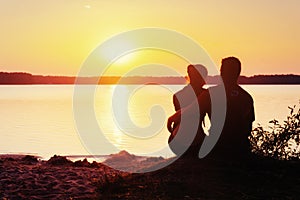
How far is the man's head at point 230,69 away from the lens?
1123 cm

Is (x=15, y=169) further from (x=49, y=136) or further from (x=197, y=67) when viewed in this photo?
(x=49, y=136)

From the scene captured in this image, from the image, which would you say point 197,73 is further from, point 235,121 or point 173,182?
point 173,182

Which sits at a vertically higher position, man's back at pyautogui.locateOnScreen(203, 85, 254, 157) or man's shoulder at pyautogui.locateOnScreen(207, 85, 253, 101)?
man's shoulder at pyautogui.locateOnScreen(207, 85, 253, 101)

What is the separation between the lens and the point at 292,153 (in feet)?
42.6

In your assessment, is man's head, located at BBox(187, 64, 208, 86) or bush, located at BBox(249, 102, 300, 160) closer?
man's head, located at BBox(187, 64, 208, 86)

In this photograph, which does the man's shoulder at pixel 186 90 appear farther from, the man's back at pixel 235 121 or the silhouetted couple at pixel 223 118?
the man's back at pixel 235 121

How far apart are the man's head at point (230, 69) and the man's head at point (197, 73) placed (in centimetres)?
72

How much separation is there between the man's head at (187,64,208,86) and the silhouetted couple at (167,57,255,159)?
0.49 meters

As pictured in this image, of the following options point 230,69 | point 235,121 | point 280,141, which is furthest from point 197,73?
point 280,141

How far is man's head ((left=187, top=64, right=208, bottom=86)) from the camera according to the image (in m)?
12.0

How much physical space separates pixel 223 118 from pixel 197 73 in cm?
122

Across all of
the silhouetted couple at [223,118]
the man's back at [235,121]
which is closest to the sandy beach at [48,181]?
the silhouetted couple at [223,118]

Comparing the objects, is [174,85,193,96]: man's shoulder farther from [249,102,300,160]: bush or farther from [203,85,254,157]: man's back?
[249,102,300,160]: bush

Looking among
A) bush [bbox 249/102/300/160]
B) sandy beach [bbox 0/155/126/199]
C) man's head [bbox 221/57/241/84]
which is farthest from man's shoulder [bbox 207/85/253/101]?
sandy beach [bbox 0/155/126/199]
